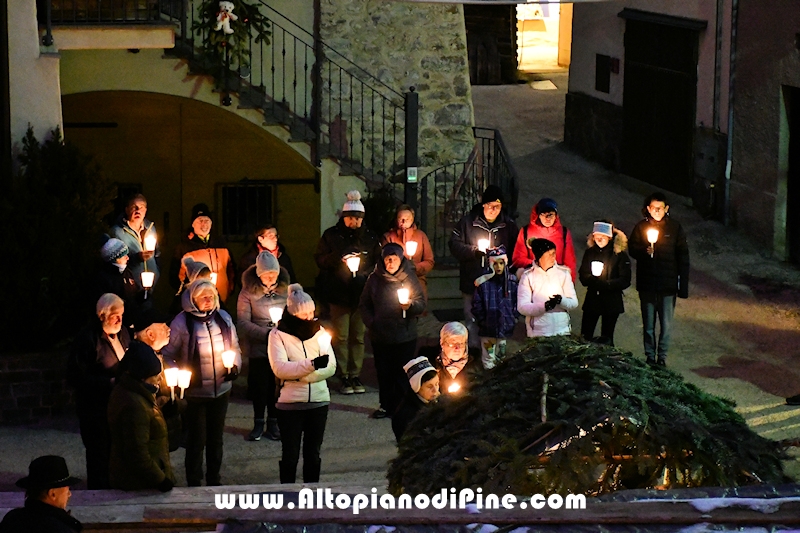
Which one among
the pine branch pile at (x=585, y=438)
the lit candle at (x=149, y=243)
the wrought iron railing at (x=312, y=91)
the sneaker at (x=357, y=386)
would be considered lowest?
the sneaker at (x=357, y=386)

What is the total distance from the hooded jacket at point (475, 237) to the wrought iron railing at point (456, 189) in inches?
96.0

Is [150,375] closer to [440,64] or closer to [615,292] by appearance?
[615,292]

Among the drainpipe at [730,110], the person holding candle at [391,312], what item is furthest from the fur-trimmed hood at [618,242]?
the drainpipe at [730,110]

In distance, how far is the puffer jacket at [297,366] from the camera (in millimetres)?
8992

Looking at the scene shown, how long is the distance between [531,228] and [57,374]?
13.5 feet

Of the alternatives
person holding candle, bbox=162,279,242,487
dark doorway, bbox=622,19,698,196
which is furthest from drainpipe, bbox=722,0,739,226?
person holding candle, bbox=162,279,242,487

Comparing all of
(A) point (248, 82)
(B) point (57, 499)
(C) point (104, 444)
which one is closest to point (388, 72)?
(A) point (248, 82)

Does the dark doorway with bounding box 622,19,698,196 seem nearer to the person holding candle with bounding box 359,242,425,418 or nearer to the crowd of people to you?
the crowd of people

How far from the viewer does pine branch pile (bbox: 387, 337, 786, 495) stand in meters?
5.61

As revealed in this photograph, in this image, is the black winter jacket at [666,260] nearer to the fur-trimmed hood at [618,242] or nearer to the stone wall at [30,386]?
the fur-trimmed hood at [618,242]

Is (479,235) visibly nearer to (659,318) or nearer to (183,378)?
(659,318)

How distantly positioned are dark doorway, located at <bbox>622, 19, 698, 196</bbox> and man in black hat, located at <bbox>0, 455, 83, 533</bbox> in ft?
44.3

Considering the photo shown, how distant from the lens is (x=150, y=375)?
7.92m

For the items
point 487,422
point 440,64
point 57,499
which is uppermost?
point 440,64
